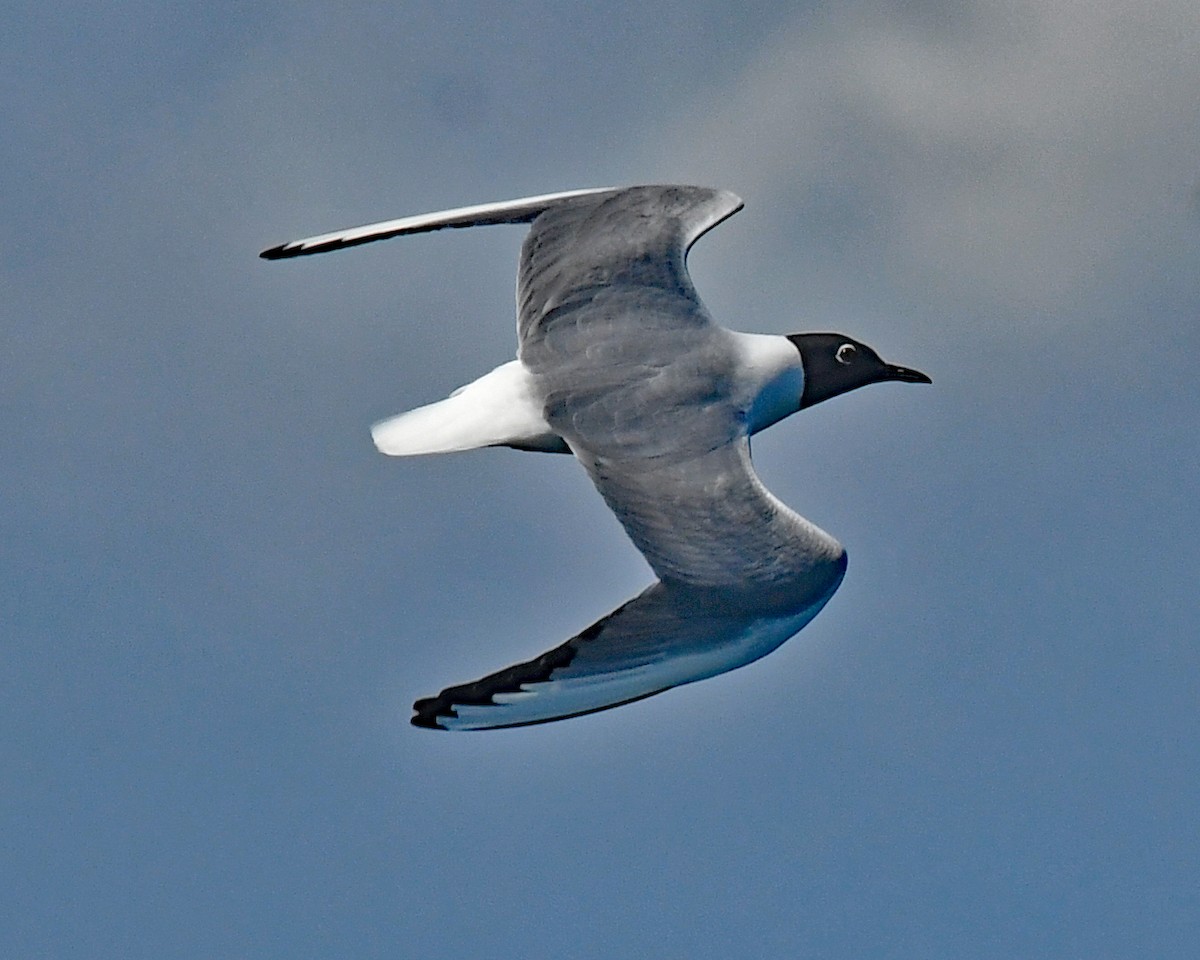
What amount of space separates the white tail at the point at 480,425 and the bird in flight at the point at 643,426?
0.01 meters

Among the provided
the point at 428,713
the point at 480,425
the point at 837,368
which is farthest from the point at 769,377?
the point at 428,713

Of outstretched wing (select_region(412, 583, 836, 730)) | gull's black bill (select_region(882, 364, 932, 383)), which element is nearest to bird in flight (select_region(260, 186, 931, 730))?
outstretched wing (select_region(412, 583, 836, 730))

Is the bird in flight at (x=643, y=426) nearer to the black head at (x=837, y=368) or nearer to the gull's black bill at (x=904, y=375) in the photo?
the black head at (x=837, y=368)

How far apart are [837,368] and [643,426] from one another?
84.2 inches

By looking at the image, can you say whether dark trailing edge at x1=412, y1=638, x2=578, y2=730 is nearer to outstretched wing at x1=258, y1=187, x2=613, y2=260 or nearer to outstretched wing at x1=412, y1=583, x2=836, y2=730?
outstretched wing at x1=412, y1=583, x2=836, y2=730

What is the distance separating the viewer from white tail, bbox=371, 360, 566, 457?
12461mm

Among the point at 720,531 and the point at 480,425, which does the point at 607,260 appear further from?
the point at 720,531

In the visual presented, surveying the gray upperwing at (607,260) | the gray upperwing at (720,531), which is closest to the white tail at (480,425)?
the gray upperwing at (607,260)

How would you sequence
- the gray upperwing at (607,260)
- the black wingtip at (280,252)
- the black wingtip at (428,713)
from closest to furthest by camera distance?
the black wingtip at (428,713)
the gray upperwing at (607,260)
the black wingtip at (280,252)

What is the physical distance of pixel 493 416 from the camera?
12516 mm

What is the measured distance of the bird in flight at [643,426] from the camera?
11.8 meters

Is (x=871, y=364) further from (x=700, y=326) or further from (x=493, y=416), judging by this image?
(x=493, y=416)

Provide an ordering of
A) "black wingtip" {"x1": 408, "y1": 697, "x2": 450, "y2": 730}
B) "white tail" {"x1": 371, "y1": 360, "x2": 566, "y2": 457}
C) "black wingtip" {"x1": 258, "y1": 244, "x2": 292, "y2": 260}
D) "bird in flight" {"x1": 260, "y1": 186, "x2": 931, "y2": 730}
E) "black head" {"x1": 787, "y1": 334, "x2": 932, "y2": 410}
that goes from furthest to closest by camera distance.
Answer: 1. "black head" {"x1": 787, "y1": 334, "x2": 932, "y2": 410}
2. "black wingtip" {"x1": 258, "y1": 244, "x2": 292, "y2": 260}
3. "white tail" {"x1": 371, "y1": 360, "x2": 566, "y2": 457}
4. "bird in flight" {"x1": 260, "y1": 186, "x2": 931, "y2": 730}
5. "black wingtip" {"x1": 408, "y1": 697, "x2": 450, "y2": 730}

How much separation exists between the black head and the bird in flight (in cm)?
4
